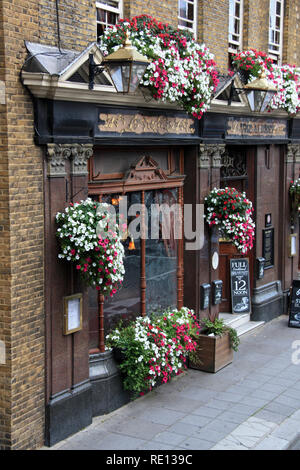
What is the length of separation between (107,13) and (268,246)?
22.6ft

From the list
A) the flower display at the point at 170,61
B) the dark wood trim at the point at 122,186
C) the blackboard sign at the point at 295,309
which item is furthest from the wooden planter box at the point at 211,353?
the flower display at the point at 170,61

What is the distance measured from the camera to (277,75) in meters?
12.6

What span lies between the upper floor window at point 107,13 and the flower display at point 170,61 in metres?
0.35

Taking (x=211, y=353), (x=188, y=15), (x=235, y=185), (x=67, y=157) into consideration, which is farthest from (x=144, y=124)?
(x=235, y=185)

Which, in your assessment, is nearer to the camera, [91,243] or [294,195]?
[91,243]

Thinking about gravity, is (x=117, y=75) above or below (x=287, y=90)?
below

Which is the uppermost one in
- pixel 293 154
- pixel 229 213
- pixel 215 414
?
pixel 293 154

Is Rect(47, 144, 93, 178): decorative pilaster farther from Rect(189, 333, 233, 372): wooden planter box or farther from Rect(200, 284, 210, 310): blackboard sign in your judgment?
Rect(189, 333, 233, 372): wooden planter box

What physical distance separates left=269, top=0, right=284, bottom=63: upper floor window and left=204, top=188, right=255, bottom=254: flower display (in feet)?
15.4

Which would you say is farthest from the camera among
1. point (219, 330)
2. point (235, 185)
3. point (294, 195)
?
point (294, 195)

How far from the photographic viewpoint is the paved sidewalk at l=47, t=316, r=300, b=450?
25.8 feet

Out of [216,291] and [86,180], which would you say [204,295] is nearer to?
[216,291]

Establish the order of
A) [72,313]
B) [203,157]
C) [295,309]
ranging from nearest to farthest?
[72,313], [203,157], [295,309]
